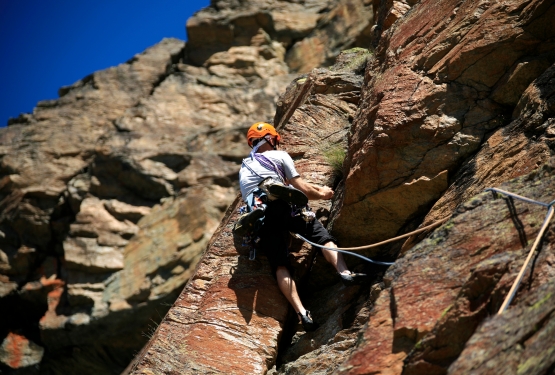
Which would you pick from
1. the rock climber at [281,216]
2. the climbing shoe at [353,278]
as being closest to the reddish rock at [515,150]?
the climbing shoe at [353,278]

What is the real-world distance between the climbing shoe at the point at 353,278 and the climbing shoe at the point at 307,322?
59 centimetres

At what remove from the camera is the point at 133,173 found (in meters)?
21.8

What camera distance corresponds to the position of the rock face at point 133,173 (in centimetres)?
1958

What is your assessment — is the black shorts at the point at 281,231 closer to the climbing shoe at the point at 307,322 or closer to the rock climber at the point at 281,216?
the rock climber at the point at 281,216

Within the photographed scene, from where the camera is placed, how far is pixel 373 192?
26.7 feet

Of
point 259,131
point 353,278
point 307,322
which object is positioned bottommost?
point 307,322

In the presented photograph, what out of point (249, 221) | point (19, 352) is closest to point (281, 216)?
point (249, 221)

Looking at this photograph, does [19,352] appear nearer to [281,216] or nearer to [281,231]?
[281,231]

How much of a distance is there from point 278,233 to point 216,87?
19.1 metres

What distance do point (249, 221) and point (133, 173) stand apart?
1457cm

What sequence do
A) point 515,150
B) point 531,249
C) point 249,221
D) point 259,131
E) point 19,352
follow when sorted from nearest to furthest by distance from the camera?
point 531,249, point 515,150, point 249,221, point 259,131, point 19,352

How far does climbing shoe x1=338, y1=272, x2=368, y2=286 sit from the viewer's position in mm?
7715

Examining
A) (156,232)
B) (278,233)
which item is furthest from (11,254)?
(278,233)

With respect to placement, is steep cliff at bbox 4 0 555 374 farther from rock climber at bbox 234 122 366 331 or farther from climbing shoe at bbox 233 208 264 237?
climbing shoe at bbox 233 208 264 237
